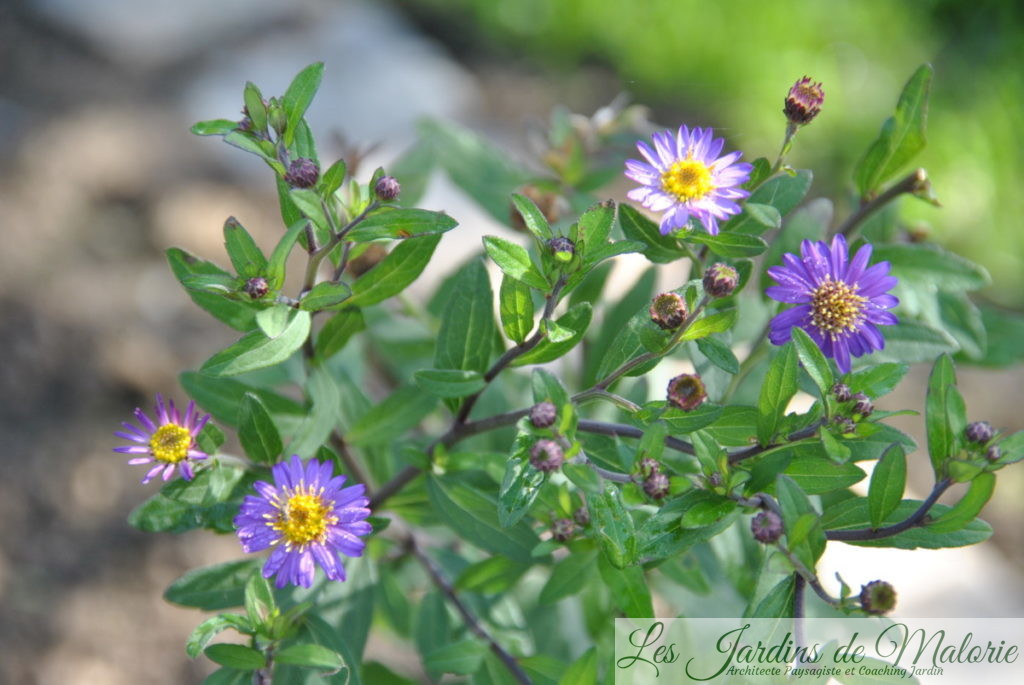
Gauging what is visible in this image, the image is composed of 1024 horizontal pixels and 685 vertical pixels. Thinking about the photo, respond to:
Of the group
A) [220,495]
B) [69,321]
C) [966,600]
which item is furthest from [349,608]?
[966,600]

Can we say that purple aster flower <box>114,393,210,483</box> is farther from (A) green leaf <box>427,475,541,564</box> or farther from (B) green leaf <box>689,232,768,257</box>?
(B) green leaf <box>689,232,768,257</box>

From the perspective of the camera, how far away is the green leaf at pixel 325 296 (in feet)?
2.82

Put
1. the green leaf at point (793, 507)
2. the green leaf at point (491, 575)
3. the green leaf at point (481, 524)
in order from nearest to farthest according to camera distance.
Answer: the green leaf at point (793, 507) < the green leaf at point (481, 524) < the green leaf at point (491, 575)

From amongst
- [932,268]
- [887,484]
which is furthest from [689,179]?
[932,268]

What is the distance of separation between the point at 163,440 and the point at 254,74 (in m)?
2.63

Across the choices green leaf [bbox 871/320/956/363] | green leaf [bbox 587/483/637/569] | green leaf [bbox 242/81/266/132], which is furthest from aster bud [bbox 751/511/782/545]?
green leaf [bbox 242/81/266/132]

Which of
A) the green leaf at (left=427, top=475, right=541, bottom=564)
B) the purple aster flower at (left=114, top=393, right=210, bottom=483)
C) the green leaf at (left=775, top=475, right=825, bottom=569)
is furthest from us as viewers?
the green leaf at (left=427, top=475, right=541, bottom=564)

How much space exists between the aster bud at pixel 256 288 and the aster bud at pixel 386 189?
13cm

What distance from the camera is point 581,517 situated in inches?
37.2

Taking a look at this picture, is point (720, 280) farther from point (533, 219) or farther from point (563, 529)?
point (563, 529)

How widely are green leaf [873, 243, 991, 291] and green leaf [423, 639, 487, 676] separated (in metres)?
0.65

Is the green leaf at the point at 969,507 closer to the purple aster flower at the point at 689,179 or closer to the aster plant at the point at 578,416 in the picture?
the aster plant at the point at 578,416

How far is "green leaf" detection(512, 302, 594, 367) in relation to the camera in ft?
2.84

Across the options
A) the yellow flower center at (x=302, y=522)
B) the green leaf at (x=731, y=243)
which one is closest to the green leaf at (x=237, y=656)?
the yellow flower center at (x=302, y=522)
